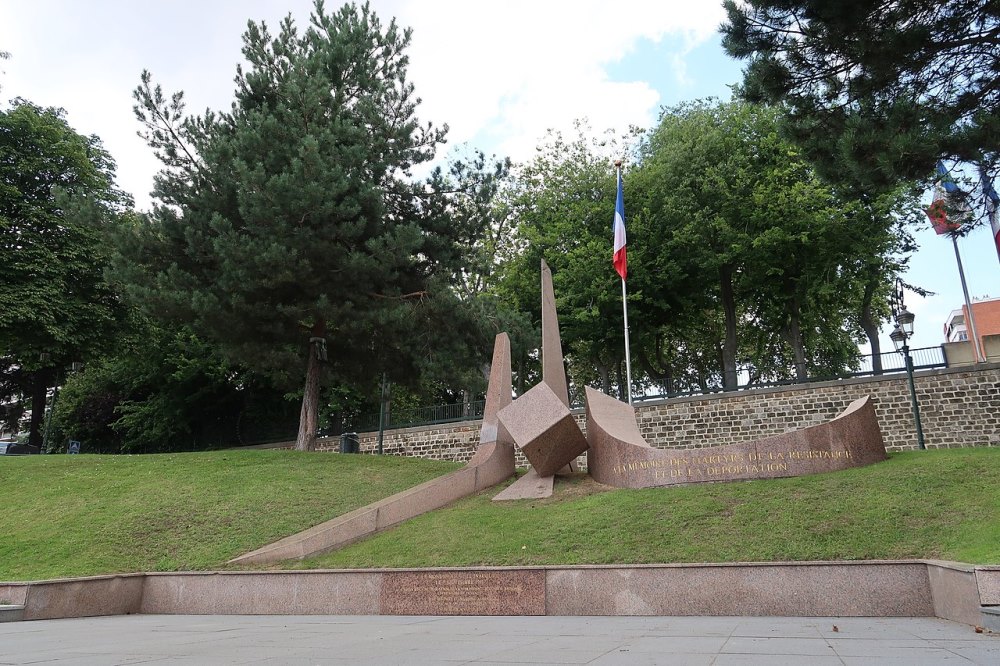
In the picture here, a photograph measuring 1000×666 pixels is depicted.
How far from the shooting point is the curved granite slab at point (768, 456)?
1091 cm

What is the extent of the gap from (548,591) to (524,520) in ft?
7.91

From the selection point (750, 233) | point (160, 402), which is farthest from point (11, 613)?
point (750, 233)

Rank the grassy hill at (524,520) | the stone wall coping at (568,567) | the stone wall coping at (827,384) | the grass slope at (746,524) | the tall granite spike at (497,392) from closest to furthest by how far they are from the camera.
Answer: the stone wall coping at (568,567), the grass slope at (746,524), the grassy hill at (524,520), the tall granite spike at (497,392), the stone wall coping at (827,384)

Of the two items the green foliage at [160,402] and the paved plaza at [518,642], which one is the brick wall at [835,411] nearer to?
the green foliage at [160,402]

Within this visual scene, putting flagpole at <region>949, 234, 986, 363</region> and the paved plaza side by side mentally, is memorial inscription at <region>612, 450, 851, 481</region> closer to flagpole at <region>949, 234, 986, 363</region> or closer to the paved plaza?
the paved plaza

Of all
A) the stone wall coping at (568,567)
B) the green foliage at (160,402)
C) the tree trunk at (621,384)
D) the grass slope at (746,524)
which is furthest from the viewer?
the green foliage at (160,402)

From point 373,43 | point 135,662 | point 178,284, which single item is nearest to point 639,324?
point 373,43

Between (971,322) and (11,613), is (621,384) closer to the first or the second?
(971,322)

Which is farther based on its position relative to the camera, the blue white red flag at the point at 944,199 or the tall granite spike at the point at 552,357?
the tall granite spike at the point at 552,357

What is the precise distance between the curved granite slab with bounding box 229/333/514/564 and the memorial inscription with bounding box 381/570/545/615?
212 centimetres

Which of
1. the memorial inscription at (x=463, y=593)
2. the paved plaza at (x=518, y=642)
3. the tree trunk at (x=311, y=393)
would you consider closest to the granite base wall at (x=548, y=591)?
the memorial inscription at (x=463, y=593)

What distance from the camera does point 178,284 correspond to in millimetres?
16438

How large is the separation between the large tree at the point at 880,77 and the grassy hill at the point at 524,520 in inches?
168

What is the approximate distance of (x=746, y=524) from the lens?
9102 mm
